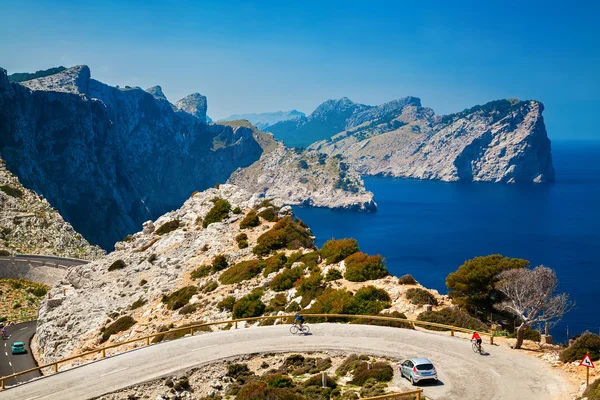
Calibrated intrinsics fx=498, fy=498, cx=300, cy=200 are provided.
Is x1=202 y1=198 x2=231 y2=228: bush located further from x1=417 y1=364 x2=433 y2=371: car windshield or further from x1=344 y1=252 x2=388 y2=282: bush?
x1=417 y1=364 x2=433 y2=371: car windshield

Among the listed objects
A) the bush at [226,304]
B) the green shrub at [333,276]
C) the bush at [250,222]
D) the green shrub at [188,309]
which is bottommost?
the green shrub at [188,309]

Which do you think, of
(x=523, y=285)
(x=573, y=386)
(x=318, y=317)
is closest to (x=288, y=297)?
(x=318, y=317)

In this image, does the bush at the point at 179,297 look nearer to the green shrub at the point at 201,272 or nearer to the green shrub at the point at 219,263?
the green shrub at the point at 201,272

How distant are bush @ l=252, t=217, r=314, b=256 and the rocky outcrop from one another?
72.3 meters

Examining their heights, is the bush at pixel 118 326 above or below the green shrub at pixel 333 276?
below

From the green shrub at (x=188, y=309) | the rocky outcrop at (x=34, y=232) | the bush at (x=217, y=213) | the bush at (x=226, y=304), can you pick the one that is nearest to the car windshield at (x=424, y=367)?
the bush at (x=226, y=304)

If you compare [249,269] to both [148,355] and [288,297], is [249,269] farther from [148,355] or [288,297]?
[148,355]

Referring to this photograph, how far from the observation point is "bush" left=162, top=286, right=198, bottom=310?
46281 millimetres

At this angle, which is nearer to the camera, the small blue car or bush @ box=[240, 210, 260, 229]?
bush @ box=[240, 210, 260, 229]

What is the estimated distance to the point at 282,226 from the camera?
57344 millimetres

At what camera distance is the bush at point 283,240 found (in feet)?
174

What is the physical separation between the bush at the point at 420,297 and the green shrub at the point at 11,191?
120852mm

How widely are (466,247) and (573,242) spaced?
37.5m

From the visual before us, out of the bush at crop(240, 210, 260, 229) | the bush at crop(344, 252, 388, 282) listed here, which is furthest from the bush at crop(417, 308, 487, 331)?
the bush at crop(240, 210, 260, 229)
